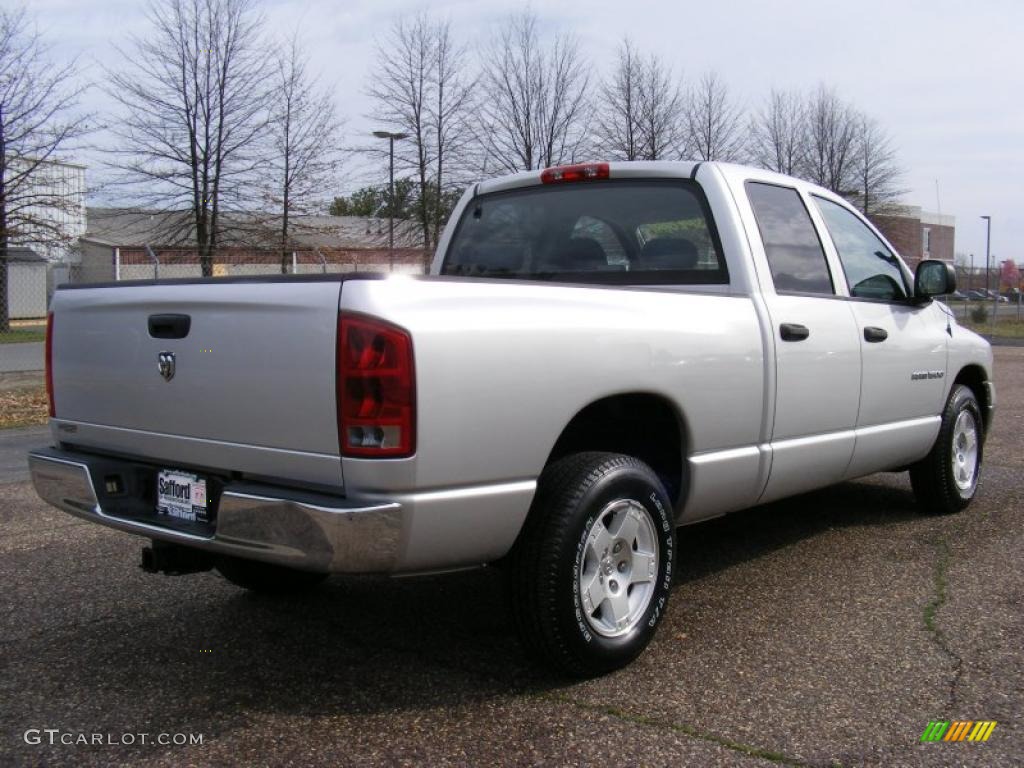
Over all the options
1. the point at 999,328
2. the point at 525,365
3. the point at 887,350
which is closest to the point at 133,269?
the point at 887,350

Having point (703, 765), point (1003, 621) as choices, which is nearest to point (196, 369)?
point (703, 765)

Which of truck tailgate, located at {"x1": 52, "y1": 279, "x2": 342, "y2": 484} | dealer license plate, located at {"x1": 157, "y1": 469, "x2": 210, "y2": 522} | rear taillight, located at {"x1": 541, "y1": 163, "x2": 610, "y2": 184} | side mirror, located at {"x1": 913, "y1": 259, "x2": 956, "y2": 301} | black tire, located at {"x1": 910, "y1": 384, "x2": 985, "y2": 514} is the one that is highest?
rear taillight, located at {"x1": 541, "y1": 163, "x2": 610, "y2": 184}

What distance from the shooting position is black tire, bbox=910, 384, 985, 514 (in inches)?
221

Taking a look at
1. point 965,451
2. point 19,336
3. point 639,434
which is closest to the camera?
point 639,434

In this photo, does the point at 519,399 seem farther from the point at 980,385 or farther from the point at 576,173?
the point at 980,385

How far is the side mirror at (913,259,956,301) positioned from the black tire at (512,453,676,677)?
2652 millimetres

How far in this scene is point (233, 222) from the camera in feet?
77.8

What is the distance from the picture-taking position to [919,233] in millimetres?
71438

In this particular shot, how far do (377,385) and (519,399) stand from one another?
1.59 ft

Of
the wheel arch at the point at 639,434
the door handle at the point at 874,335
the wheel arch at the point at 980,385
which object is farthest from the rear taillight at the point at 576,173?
the wheel arch at the point at 980,385

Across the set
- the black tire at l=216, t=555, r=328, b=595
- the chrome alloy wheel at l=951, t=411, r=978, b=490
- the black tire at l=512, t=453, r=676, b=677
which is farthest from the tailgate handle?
the chrome alloy wheel at l=951, t=411, r=978, b=490

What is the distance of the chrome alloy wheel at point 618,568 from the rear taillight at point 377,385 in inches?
32.4

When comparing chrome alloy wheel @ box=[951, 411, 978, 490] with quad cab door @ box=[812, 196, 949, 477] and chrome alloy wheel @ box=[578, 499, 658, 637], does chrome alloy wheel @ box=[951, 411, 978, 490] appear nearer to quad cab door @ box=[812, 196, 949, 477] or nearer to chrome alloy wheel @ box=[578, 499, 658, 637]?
quad cab door @ box=[812, 196, 949, 477]

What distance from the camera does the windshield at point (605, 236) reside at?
4.44 m
